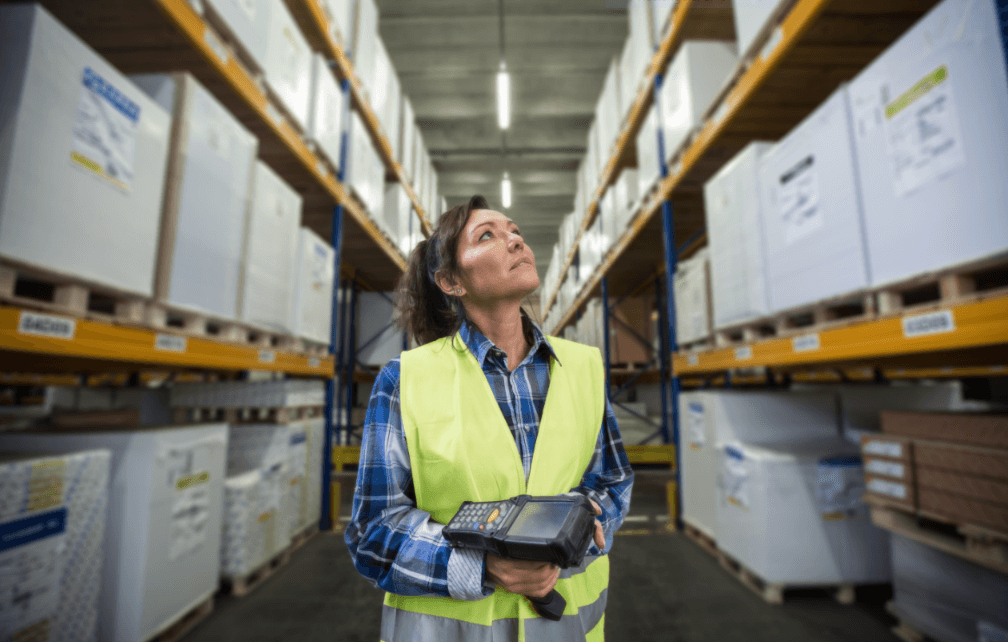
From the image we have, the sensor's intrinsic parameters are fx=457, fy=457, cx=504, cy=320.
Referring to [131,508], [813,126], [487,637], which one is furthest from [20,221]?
[813,126]

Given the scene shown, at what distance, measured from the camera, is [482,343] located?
1.12 m

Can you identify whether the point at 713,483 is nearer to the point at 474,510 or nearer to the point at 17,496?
the point at 474,510

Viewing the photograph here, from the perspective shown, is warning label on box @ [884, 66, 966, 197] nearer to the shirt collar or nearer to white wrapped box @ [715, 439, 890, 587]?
the shirt collar

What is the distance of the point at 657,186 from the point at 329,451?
3.88 meters

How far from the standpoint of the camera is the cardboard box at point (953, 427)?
1710 millimetres

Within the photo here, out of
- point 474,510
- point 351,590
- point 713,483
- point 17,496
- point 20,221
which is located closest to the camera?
point 474,510

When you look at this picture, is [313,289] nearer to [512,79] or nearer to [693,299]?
[693,299]

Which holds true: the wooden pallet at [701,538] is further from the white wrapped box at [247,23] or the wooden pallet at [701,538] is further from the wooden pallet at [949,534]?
the white wrapped box at [247,23]

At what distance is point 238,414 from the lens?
3.60 m

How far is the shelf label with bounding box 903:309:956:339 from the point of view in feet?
4.62

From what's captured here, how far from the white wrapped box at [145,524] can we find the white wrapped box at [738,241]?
2.93 meters

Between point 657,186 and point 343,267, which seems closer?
point 657,186

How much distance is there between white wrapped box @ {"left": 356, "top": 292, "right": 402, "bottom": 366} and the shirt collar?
19.1ft

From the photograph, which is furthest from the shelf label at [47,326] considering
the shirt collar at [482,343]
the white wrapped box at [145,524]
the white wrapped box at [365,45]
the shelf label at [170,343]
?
the white wrapped box at [365,45]
